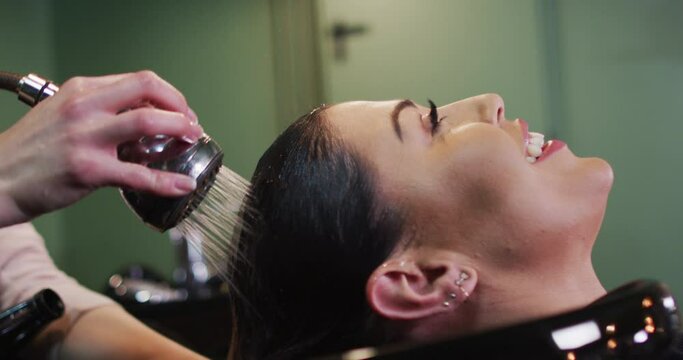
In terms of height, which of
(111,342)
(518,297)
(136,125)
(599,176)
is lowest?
(111,342)

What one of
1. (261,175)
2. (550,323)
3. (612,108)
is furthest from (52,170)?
(612,108)

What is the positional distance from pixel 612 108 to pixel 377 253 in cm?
111

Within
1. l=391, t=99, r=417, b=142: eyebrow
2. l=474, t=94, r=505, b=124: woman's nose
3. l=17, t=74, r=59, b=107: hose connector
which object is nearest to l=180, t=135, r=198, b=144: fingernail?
l=17, t=74, r=59, b=107: hose connector

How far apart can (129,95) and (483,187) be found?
38 centimetres

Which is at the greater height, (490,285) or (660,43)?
(660,43)

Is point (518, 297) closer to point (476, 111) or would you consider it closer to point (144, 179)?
point (476, 111)

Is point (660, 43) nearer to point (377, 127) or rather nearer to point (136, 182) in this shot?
point (377, 127)

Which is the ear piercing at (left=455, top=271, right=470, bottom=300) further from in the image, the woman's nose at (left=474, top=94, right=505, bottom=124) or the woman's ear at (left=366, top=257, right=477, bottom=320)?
the woman's nose at (left=474, top=94, right=505, bottom=124)

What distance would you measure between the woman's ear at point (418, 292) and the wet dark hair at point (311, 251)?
24mm

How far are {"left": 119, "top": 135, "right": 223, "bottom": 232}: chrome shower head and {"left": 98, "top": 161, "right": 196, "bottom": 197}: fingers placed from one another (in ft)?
0.07

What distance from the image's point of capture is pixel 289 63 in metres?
2.01

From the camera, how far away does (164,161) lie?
69 cm

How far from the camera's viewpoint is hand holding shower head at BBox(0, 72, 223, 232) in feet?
2.25

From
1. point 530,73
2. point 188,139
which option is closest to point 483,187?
point 188,139
